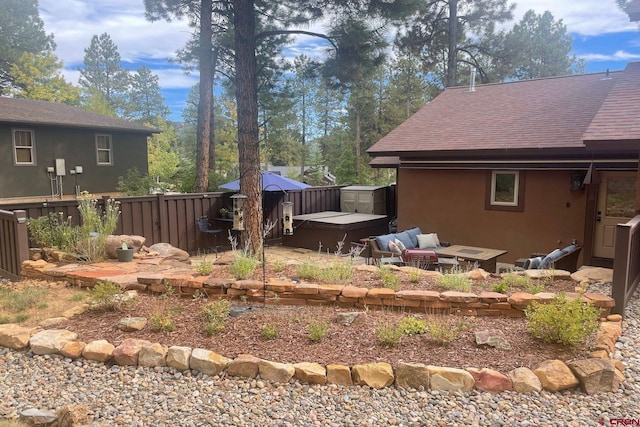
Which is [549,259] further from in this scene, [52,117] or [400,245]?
[52,117]

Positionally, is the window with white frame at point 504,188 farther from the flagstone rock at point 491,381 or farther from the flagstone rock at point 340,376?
the flagstone rock at point 340,376

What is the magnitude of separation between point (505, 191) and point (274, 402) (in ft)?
26.4

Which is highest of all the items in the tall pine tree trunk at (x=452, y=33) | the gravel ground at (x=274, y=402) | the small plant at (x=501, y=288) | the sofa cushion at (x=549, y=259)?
the tall pine tree trunk at (x=452, y=33)

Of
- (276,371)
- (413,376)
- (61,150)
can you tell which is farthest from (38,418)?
(61,150)

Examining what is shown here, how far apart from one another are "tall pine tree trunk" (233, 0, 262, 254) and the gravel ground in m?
4.74

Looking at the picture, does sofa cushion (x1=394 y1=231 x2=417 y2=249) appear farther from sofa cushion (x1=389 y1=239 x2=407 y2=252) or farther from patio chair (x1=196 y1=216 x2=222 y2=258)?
patio chair (x1=196 y1=216 x2=222 y2=258)

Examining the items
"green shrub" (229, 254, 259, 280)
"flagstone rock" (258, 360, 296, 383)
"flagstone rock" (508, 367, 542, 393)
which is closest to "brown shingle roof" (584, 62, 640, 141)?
"flagstone rock" (508, 367, 542, 393)

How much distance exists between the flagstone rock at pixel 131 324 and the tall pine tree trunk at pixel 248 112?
12.9 ft

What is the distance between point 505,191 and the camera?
947cm

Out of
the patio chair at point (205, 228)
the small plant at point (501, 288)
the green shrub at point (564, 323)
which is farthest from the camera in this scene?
the patio chair at point (205, 228)

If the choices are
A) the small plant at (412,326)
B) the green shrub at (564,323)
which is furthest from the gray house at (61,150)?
the green shrub at (564,323)

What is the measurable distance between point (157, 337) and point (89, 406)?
93 cm

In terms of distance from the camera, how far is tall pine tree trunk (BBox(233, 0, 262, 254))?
793 centimetres

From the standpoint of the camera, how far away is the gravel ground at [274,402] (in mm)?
2727
